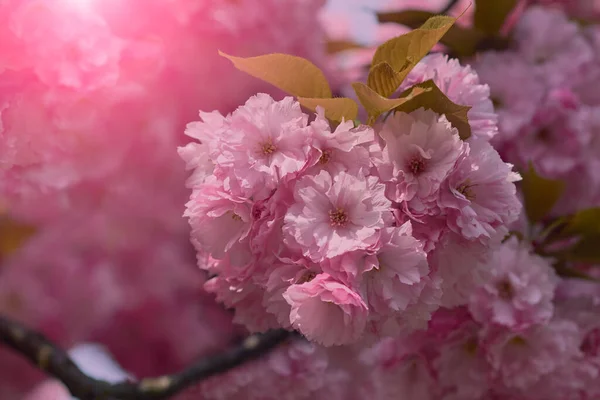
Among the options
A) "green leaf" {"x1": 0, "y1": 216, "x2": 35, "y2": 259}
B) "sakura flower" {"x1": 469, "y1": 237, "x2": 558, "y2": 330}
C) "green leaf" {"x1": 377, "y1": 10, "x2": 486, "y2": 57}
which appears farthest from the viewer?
"green leaf" {"x1": 0, "y1": 216, "x2": 35, "y2": 259}

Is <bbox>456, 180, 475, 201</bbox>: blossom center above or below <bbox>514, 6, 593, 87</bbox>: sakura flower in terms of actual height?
above

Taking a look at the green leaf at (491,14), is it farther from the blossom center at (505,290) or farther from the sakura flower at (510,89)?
the blossom center at (505,290)

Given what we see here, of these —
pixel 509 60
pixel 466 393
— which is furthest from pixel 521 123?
pixel 466 393

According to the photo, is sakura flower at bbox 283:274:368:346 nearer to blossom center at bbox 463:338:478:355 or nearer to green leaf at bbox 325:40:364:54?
blossom center at bbox 463:338:478:355

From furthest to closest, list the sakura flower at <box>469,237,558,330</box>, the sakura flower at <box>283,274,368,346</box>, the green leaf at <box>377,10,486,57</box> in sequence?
the green leaf at <box>377,10,486,57</box>, the sakura flower at <box>469,237,558,330</box>, the sakura flower at <box>283,274,368,346</box>

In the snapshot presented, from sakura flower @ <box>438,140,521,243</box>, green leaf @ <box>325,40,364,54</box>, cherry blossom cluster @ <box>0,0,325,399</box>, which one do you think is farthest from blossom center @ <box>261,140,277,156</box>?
green leaf @ <box>325,40,364,54</box>

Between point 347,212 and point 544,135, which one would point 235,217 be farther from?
point 544,135

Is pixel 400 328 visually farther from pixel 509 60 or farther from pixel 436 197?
pixel 509 60
